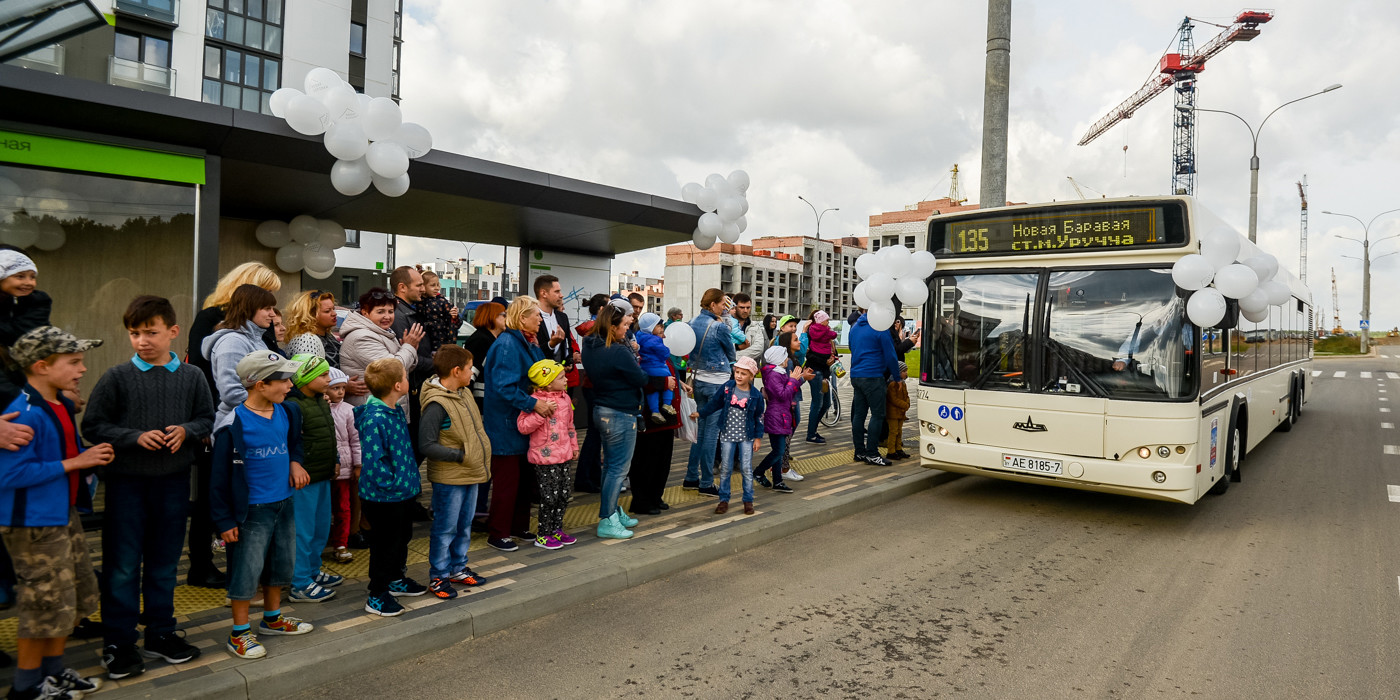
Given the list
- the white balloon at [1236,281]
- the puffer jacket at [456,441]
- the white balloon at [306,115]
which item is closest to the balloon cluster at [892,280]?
the white balloon at [1236,281]

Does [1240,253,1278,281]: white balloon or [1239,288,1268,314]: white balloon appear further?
[1240,253,1278,281]: white balloon

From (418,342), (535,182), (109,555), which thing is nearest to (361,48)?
(535,182)

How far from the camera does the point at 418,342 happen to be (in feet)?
21.1

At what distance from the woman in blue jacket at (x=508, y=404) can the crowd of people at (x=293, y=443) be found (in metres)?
0.02

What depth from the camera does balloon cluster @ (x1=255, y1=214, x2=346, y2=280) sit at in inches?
417

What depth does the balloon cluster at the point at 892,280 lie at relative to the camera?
7887 millimetres

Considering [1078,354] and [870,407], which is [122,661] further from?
[870,407]

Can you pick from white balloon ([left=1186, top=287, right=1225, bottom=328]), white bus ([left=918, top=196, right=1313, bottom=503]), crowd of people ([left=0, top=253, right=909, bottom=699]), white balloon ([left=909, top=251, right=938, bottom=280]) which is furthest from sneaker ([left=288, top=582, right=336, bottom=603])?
white balloon ([left=1186, top=287, right=1225, bottom=328])

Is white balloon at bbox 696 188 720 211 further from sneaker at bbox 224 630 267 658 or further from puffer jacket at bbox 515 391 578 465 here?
sneaker at bbox 224 630 267 658

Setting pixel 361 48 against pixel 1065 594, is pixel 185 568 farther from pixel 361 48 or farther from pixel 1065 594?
pixel 361 48

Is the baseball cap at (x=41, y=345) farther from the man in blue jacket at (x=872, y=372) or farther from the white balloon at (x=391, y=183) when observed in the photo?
the man in blue jacket at (x=872, y=372)

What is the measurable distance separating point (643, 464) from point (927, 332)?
10.7ft

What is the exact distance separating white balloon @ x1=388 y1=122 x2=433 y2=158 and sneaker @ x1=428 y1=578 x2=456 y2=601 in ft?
15.9

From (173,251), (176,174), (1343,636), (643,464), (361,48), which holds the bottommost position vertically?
(1343,636)
